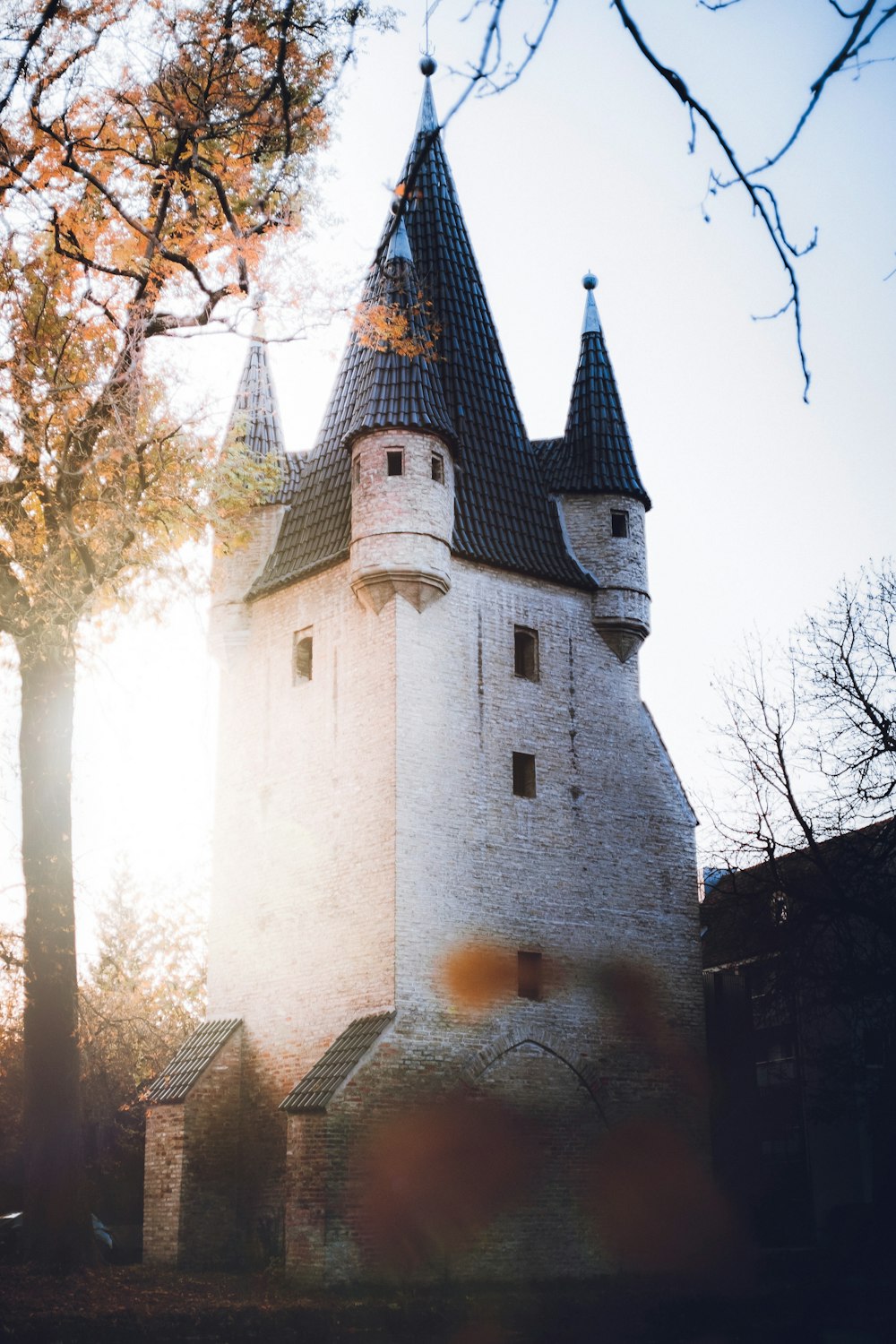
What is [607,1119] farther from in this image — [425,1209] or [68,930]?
[68,930]

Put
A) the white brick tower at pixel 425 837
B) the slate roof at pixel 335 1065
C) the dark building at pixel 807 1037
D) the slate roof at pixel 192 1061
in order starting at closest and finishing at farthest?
1. the slate roof at pixel 335 1065
2. the white brick tower at pixel 425 837
3. the dark building at pixel 807 1037
4. the slate roof at pixel 192 1061

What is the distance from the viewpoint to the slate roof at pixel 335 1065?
18594 millimetres

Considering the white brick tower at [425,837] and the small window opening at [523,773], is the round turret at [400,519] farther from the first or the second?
the small window opening at [523,773]

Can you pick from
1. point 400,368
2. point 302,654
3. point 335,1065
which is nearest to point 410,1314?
point 335,1065

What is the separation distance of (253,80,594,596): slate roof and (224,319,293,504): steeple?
1.38 feet

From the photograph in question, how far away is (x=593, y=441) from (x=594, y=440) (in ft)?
0.08

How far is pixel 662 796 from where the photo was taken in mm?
24266

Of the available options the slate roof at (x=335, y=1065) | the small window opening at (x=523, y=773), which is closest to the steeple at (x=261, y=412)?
the small window opening at (x=523, y=773)

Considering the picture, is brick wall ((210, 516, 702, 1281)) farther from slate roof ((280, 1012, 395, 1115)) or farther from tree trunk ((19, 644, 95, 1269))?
tree trunk ((19, 644, 95, 1269))

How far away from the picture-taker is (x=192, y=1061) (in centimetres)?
2230

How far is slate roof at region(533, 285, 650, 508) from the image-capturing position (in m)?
25.5

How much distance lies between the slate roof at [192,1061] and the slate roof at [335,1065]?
2.81 meters

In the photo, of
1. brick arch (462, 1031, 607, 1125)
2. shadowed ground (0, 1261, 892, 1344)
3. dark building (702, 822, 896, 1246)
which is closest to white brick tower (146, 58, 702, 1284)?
brick arch (462, 1031, 607, 1125)

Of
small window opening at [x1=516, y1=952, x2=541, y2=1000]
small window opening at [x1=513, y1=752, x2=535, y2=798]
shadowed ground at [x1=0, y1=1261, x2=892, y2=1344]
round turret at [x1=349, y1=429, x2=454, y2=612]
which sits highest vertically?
round turret at [x1=349, y1=429, x2=454, y2=612]
